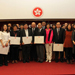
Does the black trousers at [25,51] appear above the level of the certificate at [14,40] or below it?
below

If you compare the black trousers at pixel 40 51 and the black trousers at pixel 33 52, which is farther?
the black trousers at pixel 33 52

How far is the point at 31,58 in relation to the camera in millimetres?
4031

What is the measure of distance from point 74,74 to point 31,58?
181 cm

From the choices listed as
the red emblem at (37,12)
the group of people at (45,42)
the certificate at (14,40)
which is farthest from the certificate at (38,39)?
the red emblem at (37,12)

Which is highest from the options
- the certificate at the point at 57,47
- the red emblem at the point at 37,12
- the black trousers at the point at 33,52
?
the red emblem at the point at 37,12

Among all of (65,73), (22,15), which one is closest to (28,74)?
(65,73)

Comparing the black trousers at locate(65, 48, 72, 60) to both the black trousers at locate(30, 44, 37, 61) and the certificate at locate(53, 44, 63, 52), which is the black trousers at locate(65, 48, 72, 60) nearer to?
the certificate at locate(53, 44, 63, 52)

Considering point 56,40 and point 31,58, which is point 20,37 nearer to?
point 31,58

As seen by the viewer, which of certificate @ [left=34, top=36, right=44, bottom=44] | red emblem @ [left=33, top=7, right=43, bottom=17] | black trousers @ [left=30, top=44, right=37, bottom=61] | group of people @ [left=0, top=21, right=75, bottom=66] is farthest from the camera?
red emblem @ [left=33, top=7, right=43, bottom=17]

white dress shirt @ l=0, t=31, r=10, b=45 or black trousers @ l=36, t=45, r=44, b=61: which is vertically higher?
white dress shirt @ l=0, t=31, r=10, b=45

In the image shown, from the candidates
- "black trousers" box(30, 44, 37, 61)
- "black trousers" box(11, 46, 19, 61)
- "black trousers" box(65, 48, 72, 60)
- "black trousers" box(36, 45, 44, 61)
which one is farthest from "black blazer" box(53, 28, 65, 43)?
"black trousers" box(11, 46, 19, 61)

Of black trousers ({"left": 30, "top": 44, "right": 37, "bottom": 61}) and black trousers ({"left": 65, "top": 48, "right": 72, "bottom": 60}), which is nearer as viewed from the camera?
black trousers ({"left": 65, "top": 48, "right": 72, "bottom": 60})

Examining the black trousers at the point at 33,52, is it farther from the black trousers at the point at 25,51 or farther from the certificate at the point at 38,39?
the certificate at the point at 38,39
